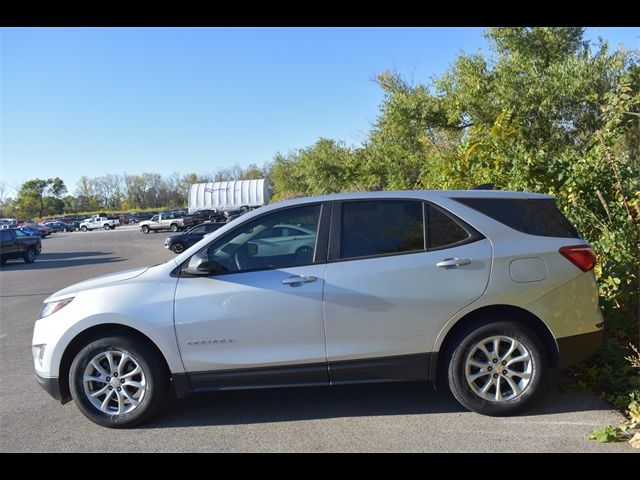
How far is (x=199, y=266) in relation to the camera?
3.81 meters

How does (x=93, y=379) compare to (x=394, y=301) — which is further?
(x=93, y=379)

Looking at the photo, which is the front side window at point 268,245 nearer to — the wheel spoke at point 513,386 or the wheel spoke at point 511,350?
the wheel spoke at point 511,350

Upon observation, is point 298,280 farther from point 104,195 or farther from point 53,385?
point 104,195

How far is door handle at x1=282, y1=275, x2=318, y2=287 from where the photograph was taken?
376 cm

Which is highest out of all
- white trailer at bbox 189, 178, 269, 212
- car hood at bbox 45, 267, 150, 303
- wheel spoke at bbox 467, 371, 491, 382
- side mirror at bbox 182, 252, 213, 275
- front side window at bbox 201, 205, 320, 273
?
white trailer at bbox 189, 178, 269, 212

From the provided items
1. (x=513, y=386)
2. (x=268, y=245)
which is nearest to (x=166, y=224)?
(x=268, y=245)

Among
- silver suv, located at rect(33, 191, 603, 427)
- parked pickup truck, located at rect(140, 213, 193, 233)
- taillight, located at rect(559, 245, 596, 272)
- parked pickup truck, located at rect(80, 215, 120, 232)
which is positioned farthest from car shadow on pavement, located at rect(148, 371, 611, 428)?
parked pickup truck, located at rect(80, 215, 120, 232)

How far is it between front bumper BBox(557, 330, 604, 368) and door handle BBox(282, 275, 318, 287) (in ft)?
6.38

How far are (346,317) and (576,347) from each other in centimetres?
179

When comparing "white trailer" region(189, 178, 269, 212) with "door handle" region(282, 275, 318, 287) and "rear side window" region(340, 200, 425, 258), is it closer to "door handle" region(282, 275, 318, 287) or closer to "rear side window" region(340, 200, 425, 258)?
"rear side window" region(340, 200, 425, 258)

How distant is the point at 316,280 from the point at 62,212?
427 feet

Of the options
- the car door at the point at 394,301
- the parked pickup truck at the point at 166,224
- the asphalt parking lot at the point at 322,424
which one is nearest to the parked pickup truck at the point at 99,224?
the parked pickup truck at the point at 166,224
